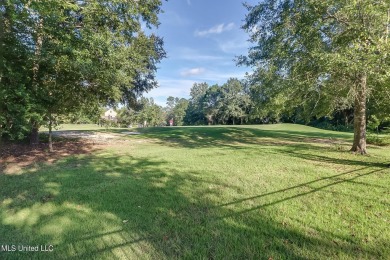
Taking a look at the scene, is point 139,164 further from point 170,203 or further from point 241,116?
point 241,116

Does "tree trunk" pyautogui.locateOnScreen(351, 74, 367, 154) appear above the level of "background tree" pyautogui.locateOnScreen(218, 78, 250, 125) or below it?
below

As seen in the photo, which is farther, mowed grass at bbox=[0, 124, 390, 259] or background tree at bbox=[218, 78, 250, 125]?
background tree at bbox=[218, 78, 250, 125]

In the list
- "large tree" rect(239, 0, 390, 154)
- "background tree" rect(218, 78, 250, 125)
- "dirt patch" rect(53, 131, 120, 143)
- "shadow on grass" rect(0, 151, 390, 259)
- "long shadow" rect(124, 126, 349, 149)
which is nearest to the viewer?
"shadow on grass" rect(0, 151, 390, 259)

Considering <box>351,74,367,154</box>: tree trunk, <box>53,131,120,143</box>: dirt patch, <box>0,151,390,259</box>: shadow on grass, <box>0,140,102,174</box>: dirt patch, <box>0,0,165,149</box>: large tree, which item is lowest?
<box>0,151,390,259</box>: shadow on grass

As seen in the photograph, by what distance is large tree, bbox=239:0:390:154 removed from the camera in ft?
19.9

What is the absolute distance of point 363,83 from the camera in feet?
26.2

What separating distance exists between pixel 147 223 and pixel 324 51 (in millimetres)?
7128

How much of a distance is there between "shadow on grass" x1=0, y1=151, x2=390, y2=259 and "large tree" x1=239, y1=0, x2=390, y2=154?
10.8 feet

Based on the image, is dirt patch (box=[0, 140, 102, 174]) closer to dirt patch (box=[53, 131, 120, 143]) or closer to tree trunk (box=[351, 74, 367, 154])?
dirt patch (box=[53, 131, 120, 143])

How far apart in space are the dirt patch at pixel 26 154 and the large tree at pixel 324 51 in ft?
26.3

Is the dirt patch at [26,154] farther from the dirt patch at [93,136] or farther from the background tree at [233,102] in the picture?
the background tree at [233,102]

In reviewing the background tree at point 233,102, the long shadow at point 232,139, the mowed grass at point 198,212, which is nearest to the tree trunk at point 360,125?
the long shadow at point 232,139

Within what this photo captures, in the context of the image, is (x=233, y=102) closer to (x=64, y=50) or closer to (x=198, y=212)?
(x=64, y=50)

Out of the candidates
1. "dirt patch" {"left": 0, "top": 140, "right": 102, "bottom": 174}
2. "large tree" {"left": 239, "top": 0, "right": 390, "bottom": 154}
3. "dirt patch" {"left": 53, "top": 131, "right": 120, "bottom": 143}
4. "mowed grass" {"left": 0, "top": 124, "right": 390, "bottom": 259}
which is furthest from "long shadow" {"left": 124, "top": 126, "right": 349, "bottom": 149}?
"mowed grass" {"left": 0, "top": 124, "right": 390, "bottom": 259}
